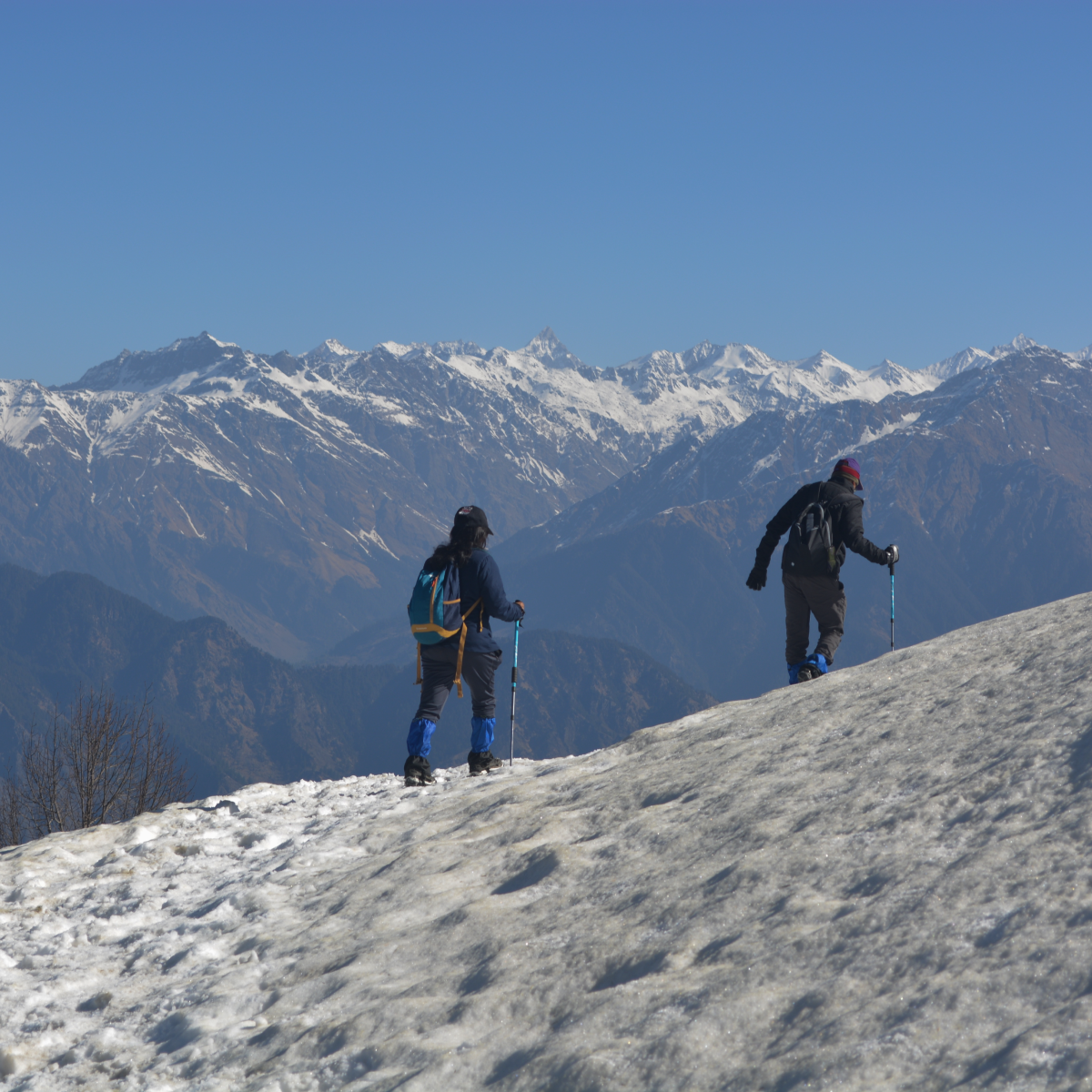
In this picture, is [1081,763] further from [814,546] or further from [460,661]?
[460,661]

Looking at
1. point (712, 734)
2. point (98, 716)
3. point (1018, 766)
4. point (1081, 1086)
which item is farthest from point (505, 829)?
point (98, 716)

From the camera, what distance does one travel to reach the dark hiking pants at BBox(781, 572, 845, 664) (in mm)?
14117

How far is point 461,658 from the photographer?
44.3ft

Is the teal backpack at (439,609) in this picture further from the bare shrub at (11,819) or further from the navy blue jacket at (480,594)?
the bare shrub at (11,819)

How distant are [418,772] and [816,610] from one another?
18.6 feet

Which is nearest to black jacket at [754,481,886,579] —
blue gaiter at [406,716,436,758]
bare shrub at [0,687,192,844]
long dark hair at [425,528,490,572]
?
long dark hair at [425,528,490,572]

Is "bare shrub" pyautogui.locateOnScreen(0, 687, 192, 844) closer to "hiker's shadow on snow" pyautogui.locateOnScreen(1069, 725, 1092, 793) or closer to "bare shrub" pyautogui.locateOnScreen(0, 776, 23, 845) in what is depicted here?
"bare shrub" pyautogui.locateOnScreen(0, 776, 23, 845)

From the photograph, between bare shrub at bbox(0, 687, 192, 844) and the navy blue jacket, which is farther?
bare shrub at bbox(0, 687, 192, 844)

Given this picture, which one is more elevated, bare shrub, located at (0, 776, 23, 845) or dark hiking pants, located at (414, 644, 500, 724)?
bare shrub, located at (0, 776, 23, 845)

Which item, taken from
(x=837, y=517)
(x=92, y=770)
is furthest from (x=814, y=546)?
(x=92, y=770)

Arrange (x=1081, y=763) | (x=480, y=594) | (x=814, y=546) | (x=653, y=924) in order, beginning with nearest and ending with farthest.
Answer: (x=653, y=924) < (x=1081, y=763) < (x=480, y=594) < (x=814, y=546)

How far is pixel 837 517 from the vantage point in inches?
560

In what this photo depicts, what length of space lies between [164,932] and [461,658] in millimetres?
5174

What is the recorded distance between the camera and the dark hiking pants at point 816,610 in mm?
14117
